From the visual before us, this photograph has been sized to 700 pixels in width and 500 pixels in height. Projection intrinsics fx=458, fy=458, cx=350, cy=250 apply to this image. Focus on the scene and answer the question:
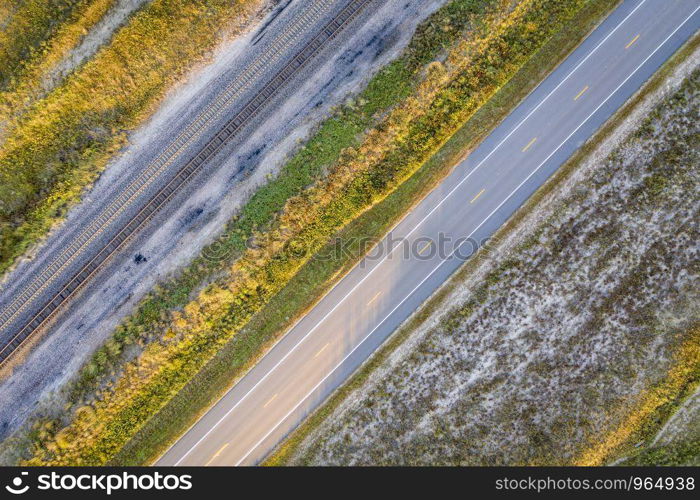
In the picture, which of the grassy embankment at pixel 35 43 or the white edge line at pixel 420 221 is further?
the white edge line at pixel 420 221

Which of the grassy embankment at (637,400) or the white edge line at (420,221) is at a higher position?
the white edge line at (420,221)

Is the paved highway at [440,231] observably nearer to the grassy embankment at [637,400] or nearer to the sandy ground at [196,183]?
the grassy embankment at [637,400]

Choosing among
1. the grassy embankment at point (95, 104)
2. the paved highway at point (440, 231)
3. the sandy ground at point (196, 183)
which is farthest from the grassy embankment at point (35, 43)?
the paved highway at point (440, 231)

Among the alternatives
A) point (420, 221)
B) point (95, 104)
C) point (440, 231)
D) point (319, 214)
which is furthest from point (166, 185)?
point (440, 231)

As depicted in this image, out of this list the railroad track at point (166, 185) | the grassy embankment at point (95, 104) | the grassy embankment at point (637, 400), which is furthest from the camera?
the railroad track at point (166, 185)

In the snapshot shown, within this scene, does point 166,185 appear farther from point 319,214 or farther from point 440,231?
point 440,231

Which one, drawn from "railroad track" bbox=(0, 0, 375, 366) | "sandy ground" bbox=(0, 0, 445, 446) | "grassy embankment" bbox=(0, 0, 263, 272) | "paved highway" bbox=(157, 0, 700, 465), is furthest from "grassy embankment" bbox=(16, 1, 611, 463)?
"grassy embankment" bbox=(0, 0, 263, 272)

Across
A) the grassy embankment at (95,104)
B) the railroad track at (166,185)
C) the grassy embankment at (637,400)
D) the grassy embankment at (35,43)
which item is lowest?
the grassy embankment at (637,400)

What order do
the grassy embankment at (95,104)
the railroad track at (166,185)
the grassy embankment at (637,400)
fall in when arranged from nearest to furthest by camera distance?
the grassy embankment at (637,400) → the grassy embankment at (95,104) → the railroad track at (166,185)
